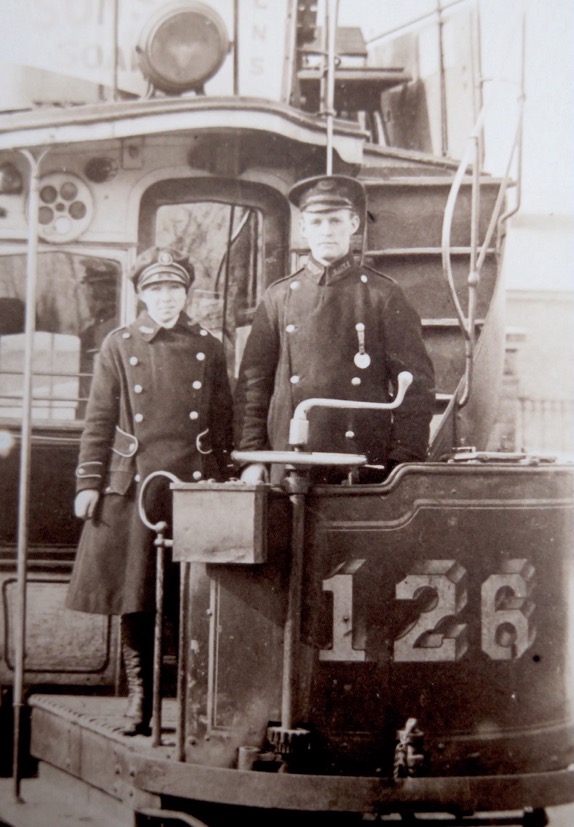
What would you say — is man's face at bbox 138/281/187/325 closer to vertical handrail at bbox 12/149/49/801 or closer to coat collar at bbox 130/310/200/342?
coat collar at bbox 130/310/200/342

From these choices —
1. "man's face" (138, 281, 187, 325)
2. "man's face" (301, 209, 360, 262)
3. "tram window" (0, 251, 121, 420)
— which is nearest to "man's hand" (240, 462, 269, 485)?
"man's face" (138, 281, 187, 325)

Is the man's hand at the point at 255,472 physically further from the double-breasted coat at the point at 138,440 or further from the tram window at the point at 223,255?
the tram window at the point at 223,255

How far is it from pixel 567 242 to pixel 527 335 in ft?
1.45

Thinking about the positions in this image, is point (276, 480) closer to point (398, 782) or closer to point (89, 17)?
point (398, 782)

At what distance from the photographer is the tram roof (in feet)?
10.4

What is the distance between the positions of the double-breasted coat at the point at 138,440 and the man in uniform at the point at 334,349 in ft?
0.45

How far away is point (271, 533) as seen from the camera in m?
2.46

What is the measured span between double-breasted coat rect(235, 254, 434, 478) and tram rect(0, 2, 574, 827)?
18cm

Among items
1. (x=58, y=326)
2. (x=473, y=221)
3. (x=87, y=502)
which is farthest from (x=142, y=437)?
(x=473, y=221)

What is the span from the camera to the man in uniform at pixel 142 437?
9.74ft

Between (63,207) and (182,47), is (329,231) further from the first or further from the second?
(63,207)

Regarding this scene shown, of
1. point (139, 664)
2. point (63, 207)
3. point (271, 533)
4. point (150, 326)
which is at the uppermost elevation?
point (63, 207)

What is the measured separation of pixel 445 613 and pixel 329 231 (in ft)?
3.83

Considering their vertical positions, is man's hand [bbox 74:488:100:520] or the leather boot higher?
man's hand [bbox 74:488:100:520]
